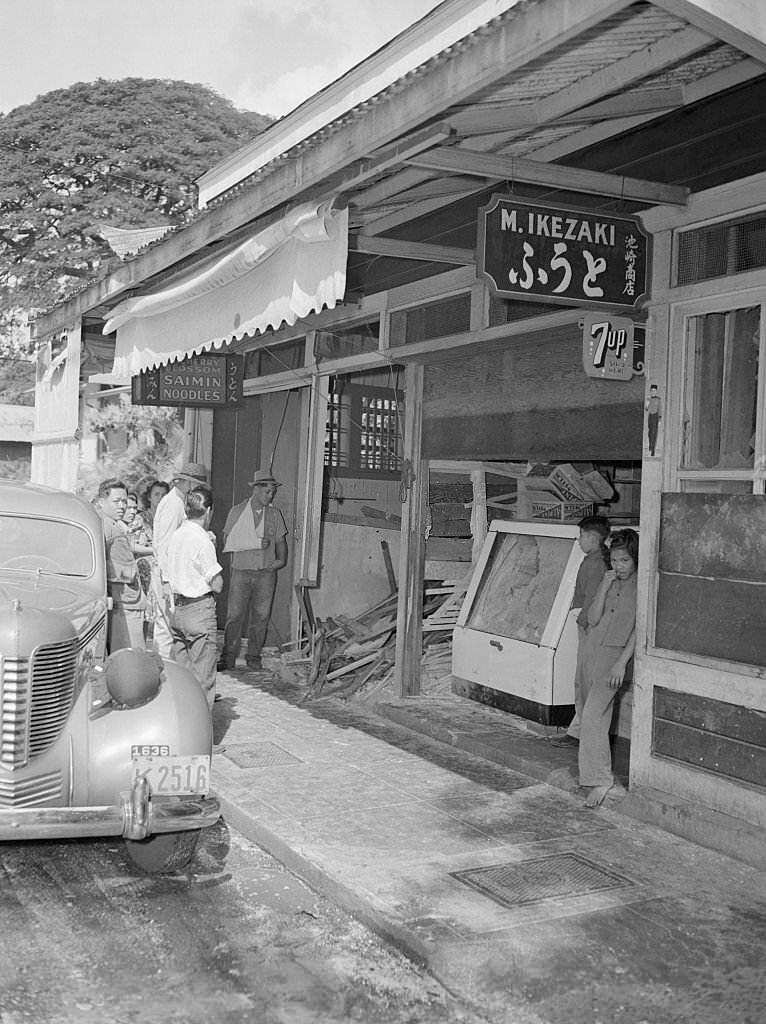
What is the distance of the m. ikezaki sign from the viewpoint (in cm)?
571

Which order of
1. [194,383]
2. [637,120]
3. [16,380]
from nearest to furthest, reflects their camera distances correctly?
[637,120], [194,383], [16,380]

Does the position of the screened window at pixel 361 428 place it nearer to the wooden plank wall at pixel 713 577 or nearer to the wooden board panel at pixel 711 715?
the wooden plank wall at pixel 713 577

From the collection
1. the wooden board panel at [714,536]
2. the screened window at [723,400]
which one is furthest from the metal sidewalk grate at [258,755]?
the screened window at [723,400]

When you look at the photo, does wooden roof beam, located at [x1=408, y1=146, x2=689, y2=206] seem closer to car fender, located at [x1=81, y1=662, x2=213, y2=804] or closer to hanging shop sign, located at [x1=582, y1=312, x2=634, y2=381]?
hanging shop sign, located at [x1=582, y1=312, x2=634, y2=381]

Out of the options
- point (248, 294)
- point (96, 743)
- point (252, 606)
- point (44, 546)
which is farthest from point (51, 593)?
point (252, 606)

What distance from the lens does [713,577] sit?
617 cm

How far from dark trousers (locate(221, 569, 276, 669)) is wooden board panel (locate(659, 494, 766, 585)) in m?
6.25

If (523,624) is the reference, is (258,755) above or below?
below

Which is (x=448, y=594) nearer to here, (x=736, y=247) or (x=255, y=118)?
(x=736, y=247)

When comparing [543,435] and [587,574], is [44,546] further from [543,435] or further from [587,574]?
[587,574]

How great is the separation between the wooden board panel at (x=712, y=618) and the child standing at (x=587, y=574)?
1.34 meters

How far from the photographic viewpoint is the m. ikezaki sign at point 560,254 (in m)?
5.71

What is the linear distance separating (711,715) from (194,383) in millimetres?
7565

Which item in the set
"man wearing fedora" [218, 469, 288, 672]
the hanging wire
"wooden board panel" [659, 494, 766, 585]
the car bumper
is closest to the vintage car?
the car bumper
